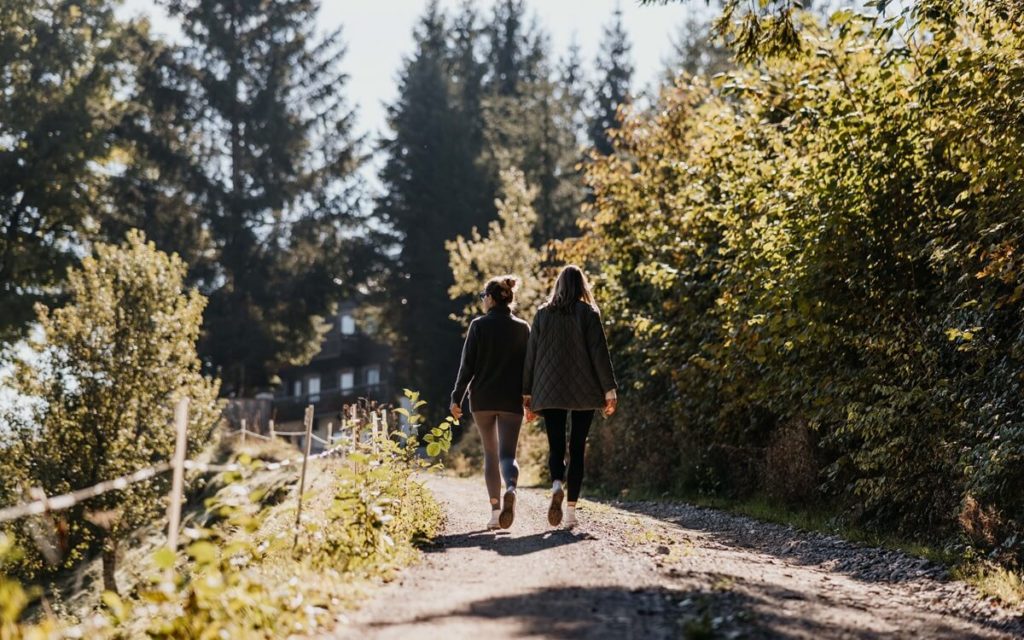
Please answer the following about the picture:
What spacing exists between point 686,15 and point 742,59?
4342cm

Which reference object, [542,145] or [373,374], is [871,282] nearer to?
[542,145]

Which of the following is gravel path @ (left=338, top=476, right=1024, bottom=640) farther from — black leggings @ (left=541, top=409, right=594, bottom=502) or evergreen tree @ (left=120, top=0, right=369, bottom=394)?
evergreen tree @ (left=120, top=0, right=369, bottom=394)

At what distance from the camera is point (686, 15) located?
51500mm

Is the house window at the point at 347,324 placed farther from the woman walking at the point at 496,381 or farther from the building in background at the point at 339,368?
the woman walking at the point at 496,381

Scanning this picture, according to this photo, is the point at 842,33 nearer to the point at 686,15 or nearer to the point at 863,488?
the point at 863,488

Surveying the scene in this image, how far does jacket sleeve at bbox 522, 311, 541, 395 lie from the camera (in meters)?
9.41

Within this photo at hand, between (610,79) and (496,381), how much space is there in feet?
159

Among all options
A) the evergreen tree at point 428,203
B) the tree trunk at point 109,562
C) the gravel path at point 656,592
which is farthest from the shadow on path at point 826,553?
the evergreen tree at point 428,203

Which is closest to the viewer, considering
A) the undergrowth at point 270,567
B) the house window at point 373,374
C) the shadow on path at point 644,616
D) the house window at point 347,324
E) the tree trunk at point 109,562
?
the undergrowth at point 270,567

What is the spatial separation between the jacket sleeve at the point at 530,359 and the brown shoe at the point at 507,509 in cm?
89

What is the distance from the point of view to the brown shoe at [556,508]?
927cm

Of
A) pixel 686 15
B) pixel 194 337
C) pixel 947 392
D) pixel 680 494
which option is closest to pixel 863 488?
pixel 947 392

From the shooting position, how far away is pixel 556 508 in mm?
9320

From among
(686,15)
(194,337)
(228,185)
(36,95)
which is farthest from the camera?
(686,15)
